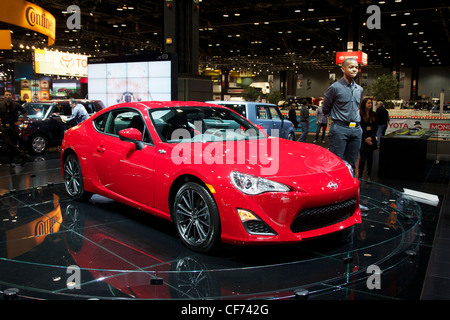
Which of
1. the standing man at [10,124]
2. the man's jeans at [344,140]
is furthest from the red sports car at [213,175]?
the standing man at [10,124]

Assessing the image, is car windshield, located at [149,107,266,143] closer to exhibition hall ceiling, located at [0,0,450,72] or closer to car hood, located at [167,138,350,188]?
car hood, located at [167,138,350,188]

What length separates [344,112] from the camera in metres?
4.97

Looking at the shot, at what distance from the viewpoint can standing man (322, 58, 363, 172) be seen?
4938mm

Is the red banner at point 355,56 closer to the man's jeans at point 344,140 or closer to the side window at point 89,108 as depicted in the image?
the side window at point 89,108

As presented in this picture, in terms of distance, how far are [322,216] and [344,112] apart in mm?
2092

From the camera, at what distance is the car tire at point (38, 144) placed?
10.8 m

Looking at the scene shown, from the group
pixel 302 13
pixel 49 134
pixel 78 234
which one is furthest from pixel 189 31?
pixel 302 13

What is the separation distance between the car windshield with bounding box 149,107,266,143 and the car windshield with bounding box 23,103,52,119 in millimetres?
8136

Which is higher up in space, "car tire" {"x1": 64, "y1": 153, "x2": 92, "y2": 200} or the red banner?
the red banner

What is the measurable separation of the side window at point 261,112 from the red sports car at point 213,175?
22.8 feet

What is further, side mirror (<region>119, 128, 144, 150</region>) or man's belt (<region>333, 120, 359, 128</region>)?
man's belt (<region>333, 120, 359, 128</region>)

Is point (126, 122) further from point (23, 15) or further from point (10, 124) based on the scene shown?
point (23, 15)

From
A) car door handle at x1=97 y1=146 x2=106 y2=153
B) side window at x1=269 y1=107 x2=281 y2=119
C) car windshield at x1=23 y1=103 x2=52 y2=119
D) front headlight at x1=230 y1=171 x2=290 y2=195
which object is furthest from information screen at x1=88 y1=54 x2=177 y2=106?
front headlight at x1=230 y1=171 x2=290 y2=195

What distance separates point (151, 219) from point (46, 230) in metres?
Result: 1.08
